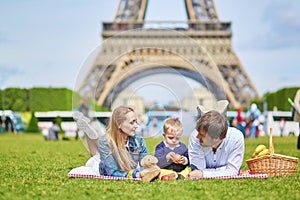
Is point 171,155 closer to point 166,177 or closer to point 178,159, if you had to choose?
point 178,159

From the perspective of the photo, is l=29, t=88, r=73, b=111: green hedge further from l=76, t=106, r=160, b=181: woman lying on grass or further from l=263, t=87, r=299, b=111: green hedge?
l=76, t=106, r=160, b=181: woman lying on grass

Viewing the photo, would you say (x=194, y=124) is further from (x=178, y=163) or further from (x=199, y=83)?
(x=199, y=83)

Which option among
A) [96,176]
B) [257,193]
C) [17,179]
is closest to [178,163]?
[96,176]

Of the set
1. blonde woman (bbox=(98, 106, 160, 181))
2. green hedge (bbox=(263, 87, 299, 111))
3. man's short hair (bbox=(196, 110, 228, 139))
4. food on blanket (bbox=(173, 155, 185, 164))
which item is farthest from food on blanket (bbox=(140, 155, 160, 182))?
green hedge (bbox=(263, 87, 299, 111))

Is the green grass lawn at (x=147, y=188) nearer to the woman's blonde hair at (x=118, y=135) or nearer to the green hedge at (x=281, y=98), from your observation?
the woman's blonde hair at (x=118, y=135)

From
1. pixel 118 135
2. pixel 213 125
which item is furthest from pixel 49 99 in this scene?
pixel 213 125

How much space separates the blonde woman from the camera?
16.5 feet

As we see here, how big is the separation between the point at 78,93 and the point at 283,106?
1140 inches

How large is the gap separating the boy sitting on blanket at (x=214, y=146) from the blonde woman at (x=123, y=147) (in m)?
0.42

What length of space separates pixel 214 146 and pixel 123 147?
85cm

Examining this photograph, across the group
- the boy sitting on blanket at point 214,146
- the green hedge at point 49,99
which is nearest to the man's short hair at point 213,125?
the boy sitting on blanket at point 214,146

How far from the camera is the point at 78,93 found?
5809 millimetres

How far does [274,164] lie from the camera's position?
18.2 ft

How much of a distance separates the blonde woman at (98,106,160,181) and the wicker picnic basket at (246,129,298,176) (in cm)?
121
